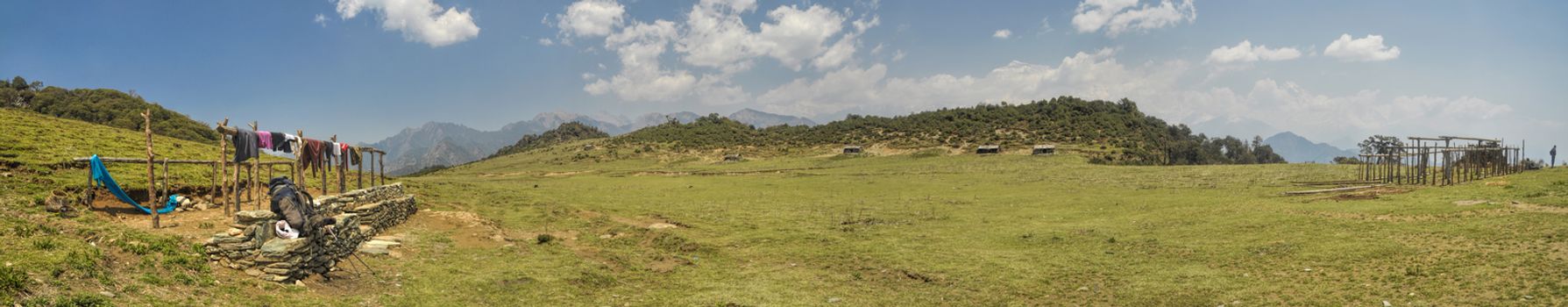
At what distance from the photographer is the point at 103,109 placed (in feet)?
183

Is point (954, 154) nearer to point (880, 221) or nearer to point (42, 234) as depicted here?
point (880, 221)

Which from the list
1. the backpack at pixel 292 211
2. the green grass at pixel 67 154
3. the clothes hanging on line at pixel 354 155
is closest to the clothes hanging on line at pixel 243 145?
the green grass at pixel 67 154

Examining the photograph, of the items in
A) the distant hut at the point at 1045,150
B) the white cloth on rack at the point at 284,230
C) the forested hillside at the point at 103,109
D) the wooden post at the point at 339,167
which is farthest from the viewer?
the distant hut at the point at 1045,150

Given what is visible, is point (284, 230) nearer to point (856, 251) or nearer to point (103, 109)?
point (856, 251)

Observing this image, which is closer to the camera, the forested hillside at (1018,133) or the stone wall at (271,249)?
the stone wall at (271,249)

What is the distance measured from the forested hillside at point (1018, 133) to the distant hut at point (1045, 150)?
574 cm

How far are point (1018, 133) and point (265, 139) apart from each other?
→ 9787 cm

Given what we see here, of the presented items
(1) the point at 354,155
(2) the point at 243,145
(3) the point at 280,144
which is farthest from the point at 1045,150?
(2) the point at 243,145

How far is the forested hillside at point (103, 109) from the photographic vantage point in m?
51.6

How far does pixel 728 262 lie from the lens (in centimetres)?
1898

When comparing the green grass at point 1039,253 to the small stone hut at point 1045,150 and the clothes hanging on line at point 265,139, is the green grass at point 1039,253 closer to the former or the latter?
the clothes hanging on line at point 265,139

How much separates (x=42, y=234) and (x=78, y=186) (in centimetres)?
931

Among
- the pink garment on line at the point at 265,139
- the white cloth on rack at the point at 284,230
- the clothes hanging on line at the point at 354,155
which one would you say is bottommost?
the white cloth on rack at the point at 284,230

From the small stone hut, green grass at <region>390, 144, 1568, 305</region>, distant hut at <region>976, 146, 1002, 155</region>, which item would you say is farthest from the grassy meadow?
distant hut at <region>976, 146, 1002, 155</region>
